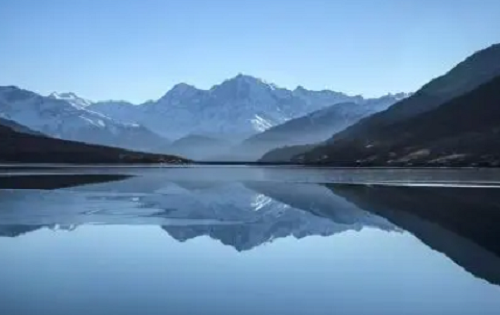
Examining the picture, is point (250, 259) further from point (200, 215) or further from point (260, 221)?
point (200, 215)

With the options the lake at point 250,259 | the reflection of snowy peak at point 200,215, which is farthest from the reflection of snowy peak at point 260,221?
the lake at point 250,259

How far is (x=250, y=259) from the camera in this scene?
1226 inches

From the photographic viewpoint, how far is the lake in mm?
21469

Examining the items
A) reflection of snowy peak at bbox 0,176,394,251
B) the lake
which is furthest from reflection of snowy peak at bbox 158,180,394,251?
the lake

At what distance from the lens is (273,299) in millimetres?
22016

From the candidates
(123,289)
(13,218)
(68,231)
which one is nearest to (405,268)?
(123,289)

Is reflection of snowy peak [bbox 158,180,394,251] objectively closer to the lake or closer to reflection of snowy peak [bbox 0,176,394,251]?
reflection of snowy peak [bbox 0,176,394,251]

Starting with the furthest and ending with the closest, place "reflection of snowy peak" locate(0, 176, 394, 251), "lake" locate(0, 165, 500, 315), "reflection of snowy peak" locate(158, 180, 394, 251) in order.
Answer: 1. "reflection of snowy peak" locate(0, 176, 394, 251)
2. "reflection of snowy peak" locate(158, 180, 394, 251)
3. "lake" locate(0, 165, 500, 315)

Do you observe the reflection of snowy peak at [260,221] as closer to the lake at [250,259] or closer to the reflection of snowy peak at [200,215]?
the reflection of snowy peak at [200,215]

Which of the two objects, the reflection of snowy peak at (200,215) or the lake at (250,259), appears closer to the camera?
the lake at (250,259)

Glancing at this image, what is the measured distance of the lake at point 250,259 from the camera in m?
21.5

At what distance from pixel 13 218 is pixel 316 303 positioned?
30034 mm

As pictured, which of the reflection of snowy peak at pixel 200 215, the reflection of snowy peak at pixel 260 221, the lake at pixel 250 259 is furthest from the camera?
the reflection of snowy peak at pixel 200 215

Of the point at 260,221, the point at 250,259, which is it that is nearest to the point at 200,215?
the point at 260,221
